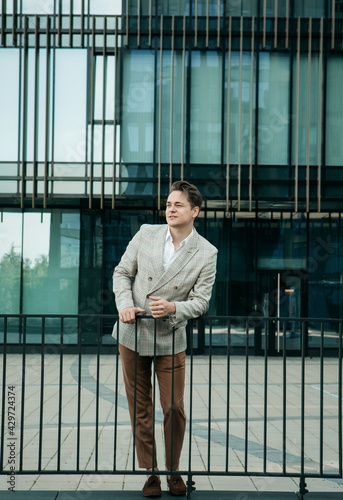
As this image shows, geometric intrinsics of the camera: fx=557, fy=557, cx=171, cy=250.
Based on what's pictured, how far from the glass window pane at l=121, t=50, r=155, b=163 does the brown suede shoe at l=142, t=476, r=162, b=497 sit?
1158 centimetres

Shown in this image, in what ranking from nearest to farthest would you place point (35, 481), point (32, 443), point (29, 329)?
1. point (35, 481)
2. point (32, 443)
3. point (29, 329)

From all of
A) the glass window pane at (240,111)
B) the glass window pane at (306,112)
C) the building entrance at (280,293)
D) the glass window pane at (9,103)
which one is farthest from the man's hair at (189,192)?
the glass window pane at (9,103)

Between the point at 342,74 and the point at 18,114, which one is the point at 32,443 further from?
the point at 342,74

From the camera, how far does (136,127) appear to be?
49.4 feet

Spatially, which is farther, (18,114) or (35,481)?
(18,114)

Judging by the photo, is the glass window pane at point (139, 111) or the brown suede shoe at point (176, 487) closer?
the brown suede shoe at point (176, 487)

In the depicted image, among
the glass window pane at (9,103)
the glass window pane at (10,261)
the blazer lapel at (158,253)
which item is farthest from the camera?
the glass window pane at (10,261)

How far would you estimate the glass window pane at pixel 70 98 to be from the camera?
15.1m

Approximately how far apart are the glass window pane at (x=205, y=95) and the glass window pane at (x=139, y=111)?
114 centimetres

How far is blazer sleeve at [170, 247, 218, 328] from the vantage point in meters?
4.07

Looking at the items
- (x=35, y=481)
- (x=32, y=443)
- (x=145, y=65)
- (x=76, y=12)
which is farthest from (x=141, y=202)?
(x=35, y=481)

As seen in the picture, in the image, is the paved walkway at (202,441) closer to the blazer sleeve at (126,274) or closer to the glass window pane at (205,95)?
the blazer sleeve at (126,274)

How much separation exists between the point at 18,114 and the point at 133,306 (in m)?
12.5

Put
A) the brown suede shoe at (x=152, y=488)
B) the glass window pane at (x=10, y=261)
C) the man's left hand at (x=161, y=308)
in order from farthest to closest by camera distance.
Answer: the glass window pane at (x=10, y=261), the brown suede shoe at (x=152, y=488), the man's left hand at (x=161, y=308)
